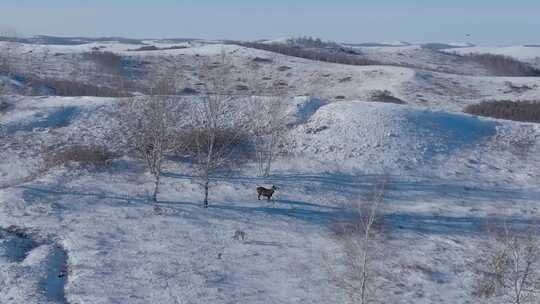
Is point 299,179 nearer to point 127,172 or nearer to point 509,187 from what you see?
point 127,172

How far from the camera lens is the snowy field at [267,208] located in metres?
17.9

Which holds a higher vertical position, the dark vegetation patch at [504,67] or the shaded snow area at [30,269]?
the dark vegetation patch at [504,67]

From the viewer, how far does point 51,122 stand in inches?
1412

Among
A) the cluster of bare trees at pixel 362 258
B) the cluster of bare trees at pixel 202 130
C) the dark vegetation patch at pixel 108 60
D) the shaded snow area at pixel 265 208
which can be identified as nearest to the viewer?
the cluster of bare trees at pixel 362 258

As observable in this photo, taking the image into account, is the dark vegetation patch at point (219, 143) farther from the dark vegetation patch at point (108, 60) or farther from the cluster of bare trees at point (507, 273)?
the dark vegetation patch at point (108, 60)

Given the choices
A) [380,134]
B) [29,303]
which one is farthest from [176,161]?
[29,303]

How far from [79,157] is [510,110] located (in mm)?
35933

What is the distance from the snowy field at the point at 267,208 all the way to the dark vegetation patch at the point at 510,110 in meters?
6.77

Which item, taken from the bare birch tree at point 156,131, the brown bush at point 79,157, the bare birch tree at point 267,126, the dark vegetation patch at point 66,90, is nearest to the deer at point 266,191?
the bare birch tree at point 267,126

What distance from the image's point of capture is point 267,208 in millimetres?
25484

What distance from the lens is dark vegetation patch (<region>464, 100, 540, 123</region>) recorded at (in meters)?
44.6

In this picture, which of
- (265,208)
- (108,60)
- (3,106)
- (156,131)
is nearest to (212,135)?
(156,131)

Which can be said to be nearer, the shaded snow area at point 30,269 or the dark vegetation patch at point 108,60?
the shaded snow area at point 30,269

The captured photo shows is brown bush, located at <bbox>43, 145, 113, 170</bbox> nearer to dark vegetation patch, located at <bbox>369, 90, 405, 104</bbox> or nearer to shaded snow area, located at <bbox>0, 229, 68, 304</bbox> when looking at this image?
shaded snow area, located at <bbox>0, 229, 68, 304</bbox>
